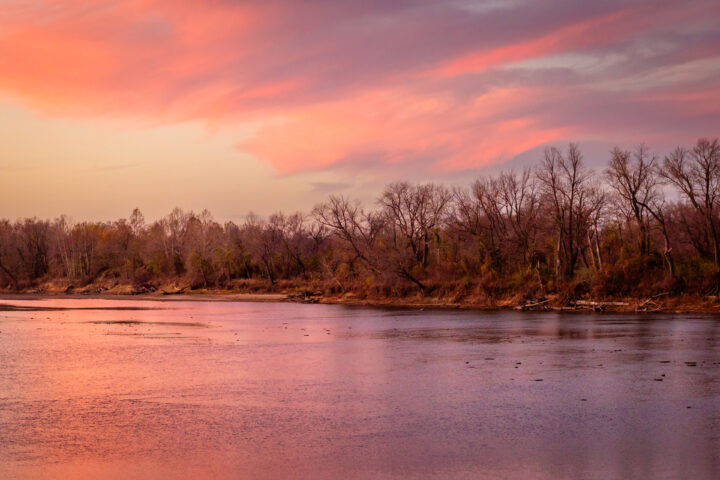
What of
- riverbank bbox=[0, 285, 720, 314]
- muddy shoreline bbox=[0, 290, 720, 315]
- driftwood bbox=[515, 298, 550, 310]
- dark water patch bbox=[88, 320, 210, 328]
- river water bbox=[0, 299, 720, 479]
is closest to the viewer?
river water bbox=[0, 299, 720, 479]

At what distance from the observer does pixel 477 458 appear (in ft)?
39.8

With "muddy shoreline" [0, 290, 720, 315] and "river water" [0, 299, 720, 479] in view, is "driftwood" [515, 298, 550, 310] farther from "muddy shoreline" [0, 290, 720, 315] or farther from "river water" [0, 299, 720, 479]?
"river water" [0, 299, 720, 479]

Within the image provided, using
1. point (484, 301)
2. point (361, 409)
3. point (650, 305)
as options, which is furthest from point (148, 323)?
point (650, 305)

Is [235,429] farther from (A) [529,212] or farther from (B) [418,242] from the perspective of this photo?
(B) [418,242]

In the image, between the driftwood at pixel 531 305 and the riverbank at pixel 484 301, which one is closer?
the riverbank at pixel 484 301

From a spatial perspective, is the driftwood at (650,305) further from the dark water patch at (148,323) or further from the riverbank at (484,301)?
the dark water patch at (148,323)

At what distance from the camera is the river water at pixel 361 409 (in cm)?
1179

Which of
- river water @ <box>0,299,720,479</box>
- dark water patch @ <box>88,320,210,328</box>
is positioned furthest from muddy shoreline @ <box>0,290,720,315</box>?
dark water patch @ <box>88,320,210,328</box>

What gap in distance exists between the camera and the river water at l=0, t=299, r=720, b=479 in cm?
1179

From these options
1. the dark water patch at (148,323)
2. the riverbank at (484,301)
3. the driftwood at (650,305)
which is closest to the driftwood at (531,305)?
the riverbank at (484,301)

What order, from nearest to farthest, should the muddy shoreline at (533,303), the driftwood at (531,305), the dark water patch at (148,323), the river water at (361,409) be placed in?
the river water at (361,409)
the dark water patch at (148,323)
the muddy shoreline at (533,303)
the driftwood at (531,305)

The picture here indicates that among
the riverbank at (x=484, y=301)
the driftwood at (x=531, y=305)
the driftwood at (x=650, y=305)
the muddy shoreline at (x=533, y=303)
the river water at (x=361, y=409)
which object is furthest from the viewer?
the driftwood at (x=531, y=305)

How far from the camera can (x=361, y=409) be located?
16578mm

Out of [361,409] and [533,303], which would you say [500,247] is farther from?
[361,409]
